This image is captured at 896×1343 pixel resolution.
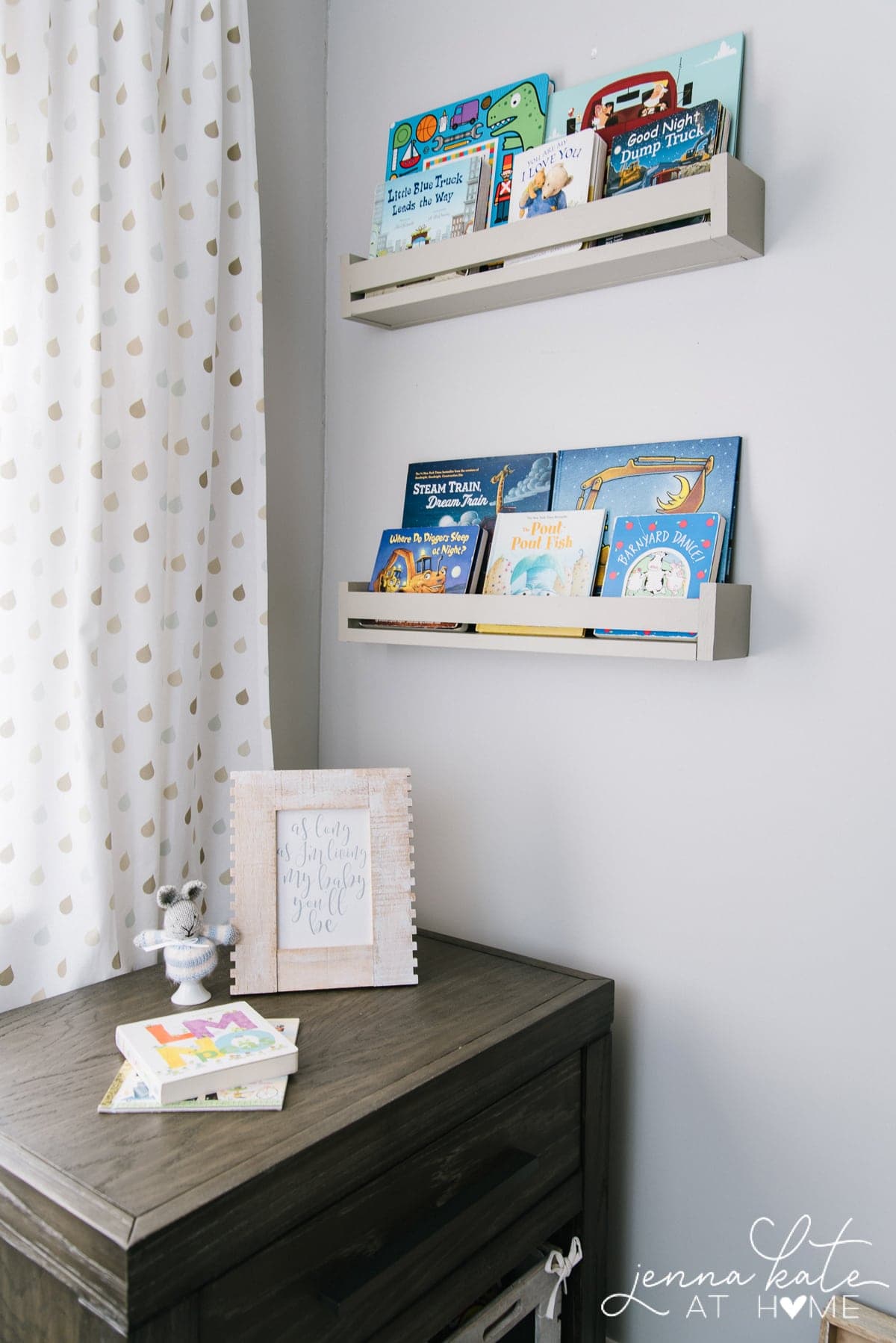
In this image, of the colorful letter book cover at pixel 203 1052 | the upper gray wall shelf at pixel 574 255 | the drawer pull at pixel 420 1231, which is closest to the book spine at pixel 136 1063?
the colorful letter book cover at pixel 203 1052

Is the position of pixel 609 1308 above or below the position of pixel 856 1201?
below

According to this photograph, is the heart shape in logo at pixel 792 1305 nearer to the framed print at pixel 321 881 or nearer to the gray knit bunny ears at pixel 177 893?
the framed print at pixel 321 881

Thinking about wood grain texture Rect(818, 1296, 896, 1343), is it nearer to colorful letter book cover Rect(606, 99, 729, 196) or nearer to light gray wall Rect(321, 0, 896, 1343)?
light gray wall Rect(321, 0, 896, 1343)

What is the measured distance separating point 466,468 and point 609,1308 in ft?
4.37

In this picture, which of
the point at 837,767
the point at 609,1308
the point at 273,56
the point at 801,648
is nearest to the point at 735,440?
the point at 801,648

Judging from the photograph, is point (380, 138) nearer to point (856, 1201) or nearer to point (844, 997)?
point (844, 997)

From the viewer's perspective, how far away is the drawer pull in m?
1.09

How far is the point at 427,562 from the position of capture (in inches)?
66.0

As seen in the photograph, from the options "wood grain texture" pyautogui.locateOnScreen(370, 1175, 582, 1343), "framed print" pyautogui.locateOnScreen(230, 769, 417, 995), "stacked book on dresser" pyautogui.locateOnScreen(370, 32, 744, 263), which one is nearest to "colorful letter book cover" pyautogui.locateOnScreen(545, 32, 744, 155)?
"stacked book on dresser" pyautogui.locateOnScreen(370, 32, 744, 263)

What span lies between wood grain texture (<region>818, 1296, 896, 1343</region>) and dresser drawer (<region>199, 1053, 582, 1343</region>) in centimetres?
36

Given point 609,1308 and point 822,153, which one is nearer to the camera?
point 822,153

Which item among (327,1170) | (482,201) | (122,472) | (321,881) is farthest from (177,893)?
(482,201)

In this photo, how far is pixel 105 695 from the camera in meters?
1.52

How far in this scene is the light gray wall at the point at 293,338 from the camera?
1878mm
